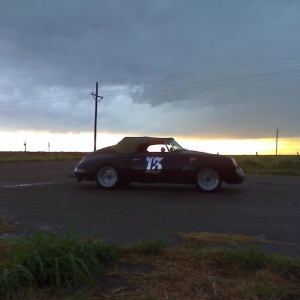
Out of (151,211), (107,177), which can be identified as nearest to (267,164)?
(107,177)

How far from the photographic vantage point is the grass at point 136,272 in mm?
4027

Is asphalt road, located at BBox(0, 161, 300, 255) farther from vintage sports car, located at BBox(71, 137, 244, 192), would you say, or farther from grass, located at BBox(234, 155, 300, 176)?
grass, located at BBox(234, 155, 300, 176)

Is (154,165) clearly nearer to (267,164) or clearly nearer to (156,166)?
(156,166)

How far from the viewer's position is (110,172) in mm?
12797

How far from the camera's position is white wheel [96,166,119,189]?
1273cm

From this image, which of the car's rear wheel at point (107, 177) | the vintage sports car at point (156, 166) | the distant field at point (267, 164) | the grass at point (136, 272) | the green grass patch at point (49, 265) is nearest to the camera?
the grass at point (136, 272)

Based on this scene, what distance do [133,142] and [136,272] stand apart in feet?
27.6

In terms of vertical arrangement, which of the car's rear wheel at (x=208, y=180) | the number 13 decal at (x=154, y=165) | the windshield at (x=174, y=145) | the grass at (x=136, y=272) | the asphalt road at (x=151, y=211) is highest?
the windshield at (x=174, y=145)

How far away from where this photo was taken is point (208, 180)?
12.2 m

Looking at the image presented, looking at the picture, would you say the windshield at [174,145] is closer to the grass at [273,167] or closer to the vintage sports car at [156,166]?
the vintage sports car at [156,166]

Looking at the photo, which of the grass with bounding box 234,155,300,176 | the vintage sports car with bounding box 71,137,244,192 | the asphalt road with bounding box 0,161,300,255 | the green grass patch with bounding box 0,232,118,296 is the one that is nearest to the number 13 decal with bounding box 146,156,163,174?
the vintage sports car with bounding box 71,137,244,192

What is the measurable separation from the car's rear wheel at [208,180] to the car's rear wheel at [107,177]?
2.25 meters

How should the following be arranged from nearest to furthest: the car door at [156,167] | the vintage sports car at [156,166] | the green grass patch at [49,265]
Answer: the green grass patch at [49,265]
the vintage sports car at [156,166]
the car door at [156,167]

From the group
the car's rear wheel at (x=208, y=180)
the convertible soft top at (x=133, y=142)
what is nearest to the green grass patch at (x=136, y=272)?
the car's rear wheel at (x=208, y=180)
